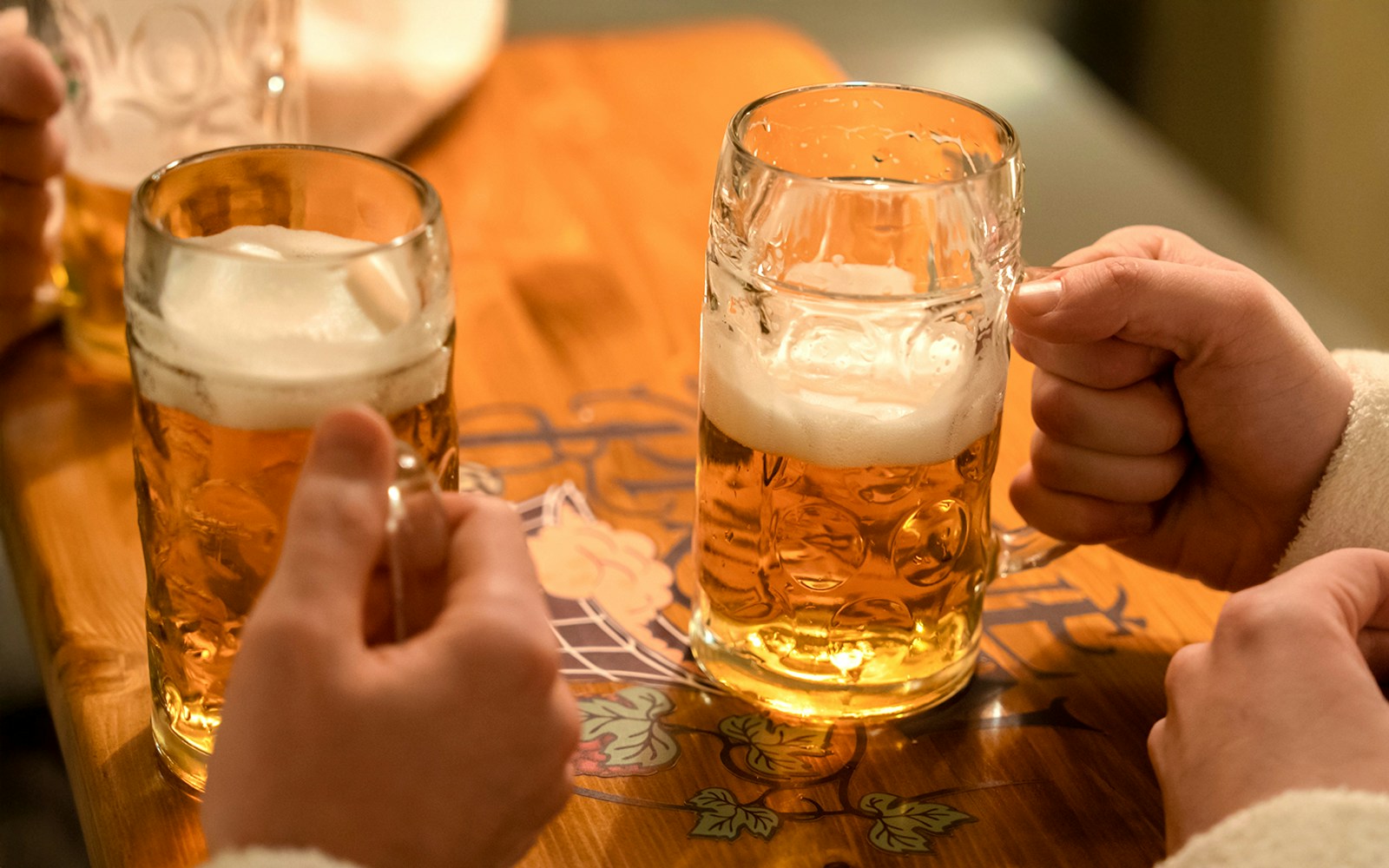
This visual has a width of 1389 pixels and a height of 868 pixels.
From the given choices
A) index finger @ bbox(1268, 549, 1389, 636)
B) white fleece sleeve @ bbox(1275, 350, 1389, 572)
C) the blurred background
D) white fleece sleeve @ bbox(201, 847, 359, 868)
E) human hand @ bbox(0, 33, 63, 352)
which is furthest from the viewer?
the blurred background

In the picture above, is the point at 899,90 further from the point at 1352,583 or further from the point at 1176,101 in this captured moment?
the point at 1176,101

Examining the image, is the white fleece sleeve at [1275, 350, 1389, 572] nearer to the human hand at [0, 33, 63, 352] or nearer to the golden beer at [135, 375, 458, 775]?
the golden beer at [135, 375, 458, 775]

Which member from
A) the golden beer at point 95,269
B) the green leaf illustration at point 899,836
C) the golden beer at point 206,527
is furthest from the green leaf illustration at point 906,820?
the golden beer at point 95,269

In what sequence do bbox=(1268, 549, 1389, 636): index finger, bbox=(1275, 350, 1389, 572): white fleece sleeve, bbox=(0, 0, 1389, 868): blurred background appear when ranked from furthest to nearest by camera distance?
bbox=(0, 0, 1389, 868): blurred background
bbox=(1275, 350, 1389, 572): white fleece sleeve
bbox=(1268, 549, 1389, 636): index finger

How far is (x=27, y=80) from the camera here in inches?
28.3

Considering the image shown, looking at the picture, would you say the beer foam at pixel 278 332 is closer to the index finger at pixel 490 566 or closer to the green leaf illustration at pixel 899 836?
the index finger at pixel 490 566

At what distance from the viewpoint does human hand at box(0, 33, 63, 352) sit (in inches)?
28.3

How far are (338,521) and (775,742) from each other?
0.77ft

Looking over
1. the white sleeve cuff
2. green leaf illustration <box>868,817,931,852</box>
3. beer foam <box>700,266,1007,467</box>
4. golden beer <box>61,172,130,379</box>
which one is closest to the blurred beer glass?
golden beer <box>61,172,130,379</box>

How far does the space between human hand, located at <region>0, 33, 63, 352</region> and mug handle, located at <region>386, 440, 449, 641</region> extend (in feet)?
1.39

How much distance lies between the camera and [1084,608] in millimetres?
673

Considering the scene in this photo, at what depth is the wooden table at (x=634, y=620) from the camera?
0.52m

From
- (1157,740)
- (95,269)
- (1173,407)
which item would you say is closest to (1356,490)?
(1173,407)

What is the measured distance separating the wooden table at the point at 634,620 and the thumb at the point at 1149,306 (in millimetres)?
147
